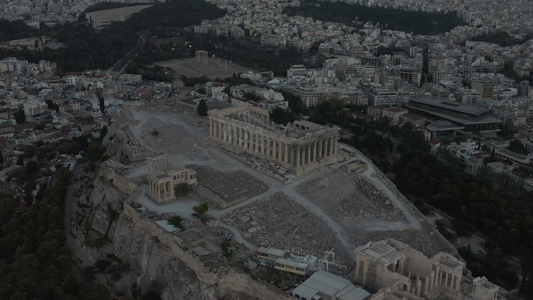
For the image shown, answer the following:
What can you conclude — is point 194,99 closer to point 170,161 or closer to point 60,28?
point 170,161

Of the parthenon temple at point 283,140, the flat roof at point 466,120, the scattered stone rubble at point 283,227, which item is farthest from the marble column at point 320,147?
the flat roof at point 466,120

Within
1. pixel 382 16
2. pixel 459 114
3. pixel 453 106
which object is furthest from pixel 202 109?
pixel 382 16

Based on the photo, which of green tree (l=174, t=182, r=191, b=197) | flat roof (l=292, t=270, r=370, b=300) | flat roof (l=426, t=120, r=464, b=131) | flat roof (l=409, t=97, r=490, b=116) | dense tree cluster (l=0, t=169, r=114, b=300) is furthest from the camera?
flat roof (l=409, t=97, r=490, b=116)

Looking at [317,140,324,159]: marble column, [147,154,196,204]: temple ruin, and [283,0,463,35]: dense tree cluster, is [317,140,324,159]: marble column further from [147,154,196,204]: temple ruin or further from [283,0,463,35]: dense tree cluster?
[283,0,463,35]: dense tree cluster

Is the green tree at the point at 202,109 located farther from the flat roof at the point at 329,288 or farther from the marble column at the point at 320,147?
the flat roof at the point at 329,288

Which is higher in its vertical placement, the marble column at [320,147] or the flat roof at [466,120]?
the marble column at [320,147]

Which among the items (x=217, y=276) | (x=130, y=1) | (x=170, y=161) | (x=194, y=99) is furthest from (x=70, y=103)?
(x=130, y=1)

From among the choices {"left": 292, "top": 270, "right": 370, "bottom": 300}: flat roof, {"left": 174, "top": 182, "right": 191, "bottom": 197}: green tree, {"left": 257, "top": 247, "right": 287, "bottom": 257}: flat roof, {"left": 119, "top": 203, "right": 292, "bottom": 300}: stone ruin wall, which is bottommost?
{"left": 119, "top": 203, "right": 292, "bottom": 300}: stone ruin wall

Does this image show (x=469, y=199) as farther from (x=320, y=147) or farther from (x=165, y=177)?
(x=165, y=177)

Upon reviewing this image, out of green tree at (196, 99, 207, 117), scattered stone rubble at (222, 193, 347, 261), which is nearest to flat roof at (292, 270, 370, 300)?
scattered stone rubble at (222, 193, 347, 261)
